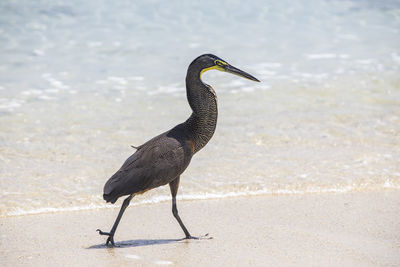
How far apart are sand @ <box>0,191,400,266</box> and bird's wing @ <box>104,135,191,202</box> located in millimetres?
485

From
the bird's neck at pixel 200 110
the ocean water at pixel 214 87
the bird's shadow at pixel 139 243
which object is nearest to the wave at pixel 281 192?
the ocean water at pixel 214 87

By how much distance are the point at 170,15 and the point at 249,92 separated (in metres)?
5.30

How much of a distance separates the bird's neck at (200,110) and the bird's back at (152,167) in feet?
0.41

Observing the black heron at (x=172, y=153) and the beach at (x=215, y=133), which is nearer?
the black heron at (x=172, y=153)

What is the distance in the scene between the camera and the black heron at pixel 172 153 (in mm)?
4961

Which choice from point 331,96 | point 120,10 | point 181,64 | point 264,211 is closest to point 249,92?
point 331,96

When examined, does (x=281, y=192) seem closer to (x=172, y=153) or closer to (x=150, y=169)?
(x=172, y=153)

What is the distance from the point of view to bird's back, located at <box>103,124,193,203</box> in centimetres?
492

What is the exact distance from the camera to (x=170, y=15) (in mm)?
14930

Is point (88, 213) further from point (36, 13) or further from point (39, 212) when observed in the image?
point (36, 13)

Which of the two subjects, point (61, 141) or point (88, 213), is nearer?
point (88, 213)

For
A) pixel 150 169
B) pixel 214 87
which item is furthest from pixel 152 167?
pixel 214 87

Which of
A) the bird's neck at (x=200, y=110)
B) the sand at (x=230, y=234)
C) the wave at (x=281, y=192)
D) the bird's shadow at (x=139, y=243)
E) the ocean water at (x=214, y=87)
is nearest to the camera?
the sand at (x=230, y=234)

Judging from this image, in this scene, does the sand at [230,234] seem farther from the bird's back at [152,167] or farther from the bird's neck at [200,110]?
the bird's neck at [200,110]
